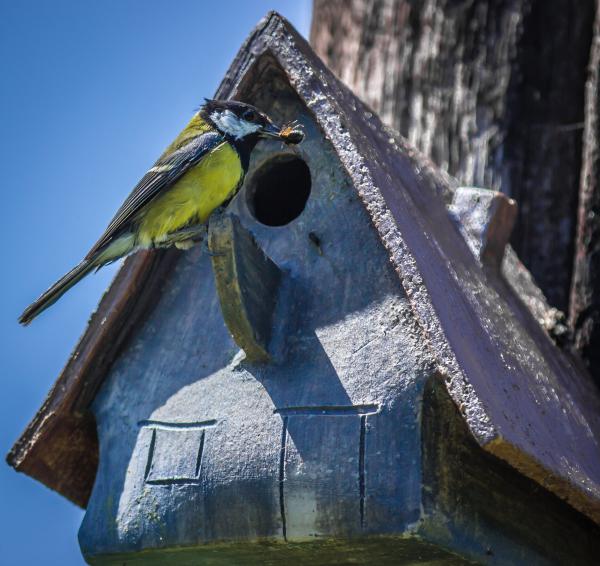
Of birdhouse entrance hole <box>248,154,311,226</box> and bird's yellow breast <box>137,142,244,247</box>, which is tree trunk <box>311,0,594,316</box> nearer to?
birdhouse entrance hole <box>248,154,311,226</box>

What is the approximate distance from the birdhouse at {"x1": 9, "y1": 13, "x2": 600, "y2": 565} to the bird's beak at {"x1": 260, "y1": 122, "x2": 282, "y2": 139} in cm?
11

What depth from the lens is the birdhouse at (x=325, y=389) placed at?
304cm

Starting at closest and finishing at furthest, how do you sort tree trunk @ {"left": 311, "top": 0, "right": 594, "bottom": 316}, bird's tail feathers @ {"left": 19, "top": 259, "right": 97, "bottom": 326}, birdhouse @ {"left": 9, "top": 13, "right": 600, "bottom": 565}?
birdhouse @ {"left": 9, "top": 13, "right": 600, "bottom": 565}, bird's tail feathers @ {"left": 19, "top": 259, "right": 97, "bottom": 326}, tree trunk @ {"left": 311, "top": 0, "right": 594, "bottom": 316}

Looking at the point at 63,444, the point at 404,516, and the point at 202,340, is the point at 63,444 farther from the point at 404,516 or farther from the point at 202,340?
the point at 404,516

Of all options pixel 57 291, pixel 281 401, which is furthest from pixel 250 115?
pixel 281 401

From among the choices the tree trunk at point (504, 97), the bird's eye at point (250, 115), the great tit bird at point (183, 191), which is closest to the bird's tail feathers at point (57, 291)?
the great tit bird at point (183, 191)

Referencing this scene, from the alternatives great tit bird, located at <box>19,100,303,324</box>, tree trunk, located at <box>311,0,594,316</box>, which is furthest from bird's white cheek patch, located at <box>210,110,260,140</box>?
tree trunk, located at <box>311,0,594,316</box>

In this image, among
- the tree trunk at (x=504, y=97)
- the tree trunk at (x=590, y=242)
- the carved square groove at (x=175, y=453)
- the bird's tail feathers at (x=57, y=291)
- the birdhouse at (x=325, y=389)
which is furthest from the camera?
the tree trunk at (x=504, y=97)

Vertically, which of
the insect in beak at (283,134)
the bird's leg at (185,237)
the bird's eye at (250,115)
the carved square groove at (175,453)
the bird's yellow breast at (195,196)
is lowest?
the carved square groove at (175,453)

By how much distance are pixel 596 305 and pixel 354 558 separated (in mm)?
1725

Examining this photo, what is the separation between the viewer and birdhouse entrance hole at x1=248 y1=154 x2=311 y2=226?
4000 millimetres

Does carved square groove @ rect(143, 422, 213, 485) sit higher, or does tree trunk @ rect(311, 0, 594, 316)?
tree trunk @ rect(311, 0, 594, 316)

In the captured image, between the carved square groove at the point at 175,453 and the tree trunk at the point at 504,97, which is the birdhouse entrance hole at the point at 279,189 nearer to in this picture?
the carved square groove at the point at 175,453

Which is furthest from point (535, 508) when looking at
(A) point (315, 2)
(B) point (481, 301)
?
(A) point (315, 2)
